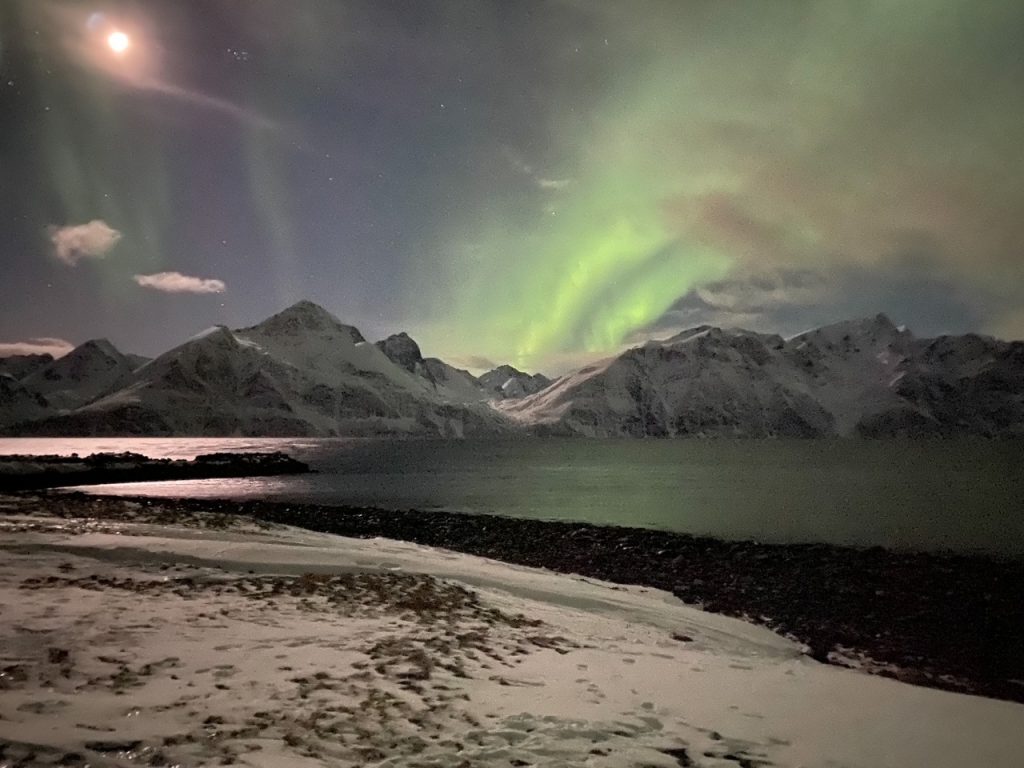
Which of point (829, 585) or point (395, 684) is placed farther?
point (829, 585)

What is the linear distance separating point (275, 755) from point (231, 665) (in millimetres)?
2586

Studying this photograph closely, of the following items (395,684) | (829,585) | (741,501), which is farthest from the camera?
(741,501)

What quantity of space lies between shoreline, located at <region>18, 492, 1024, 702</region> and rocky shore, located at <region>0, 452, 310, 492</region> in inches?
1900

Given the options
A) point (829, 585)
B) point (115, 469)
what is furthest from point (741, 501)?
point (115, 469)

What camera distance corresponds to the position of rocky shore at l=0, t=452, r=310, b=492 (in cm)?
6769

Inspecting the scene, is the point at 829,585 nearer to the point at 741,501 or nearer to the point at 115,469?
the point at 741,501

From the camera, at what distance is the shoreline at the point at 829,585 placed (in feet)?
46.8

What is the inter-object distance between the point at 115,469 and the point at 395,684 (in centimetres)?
9792

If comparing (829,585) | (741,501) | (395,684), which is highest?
(741,501)

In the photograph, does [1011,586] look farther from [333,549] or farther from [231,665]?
[231,665]

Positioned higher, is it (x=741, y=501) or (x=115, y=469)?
(x=741, y=501)

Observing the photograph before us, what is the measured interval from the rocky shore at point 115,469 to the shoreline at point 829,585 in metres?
48.3

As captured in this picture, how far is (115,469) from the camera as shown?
89062 mm

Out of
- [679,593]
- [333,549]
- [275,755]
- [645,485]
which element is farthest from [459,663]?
[645,485]
